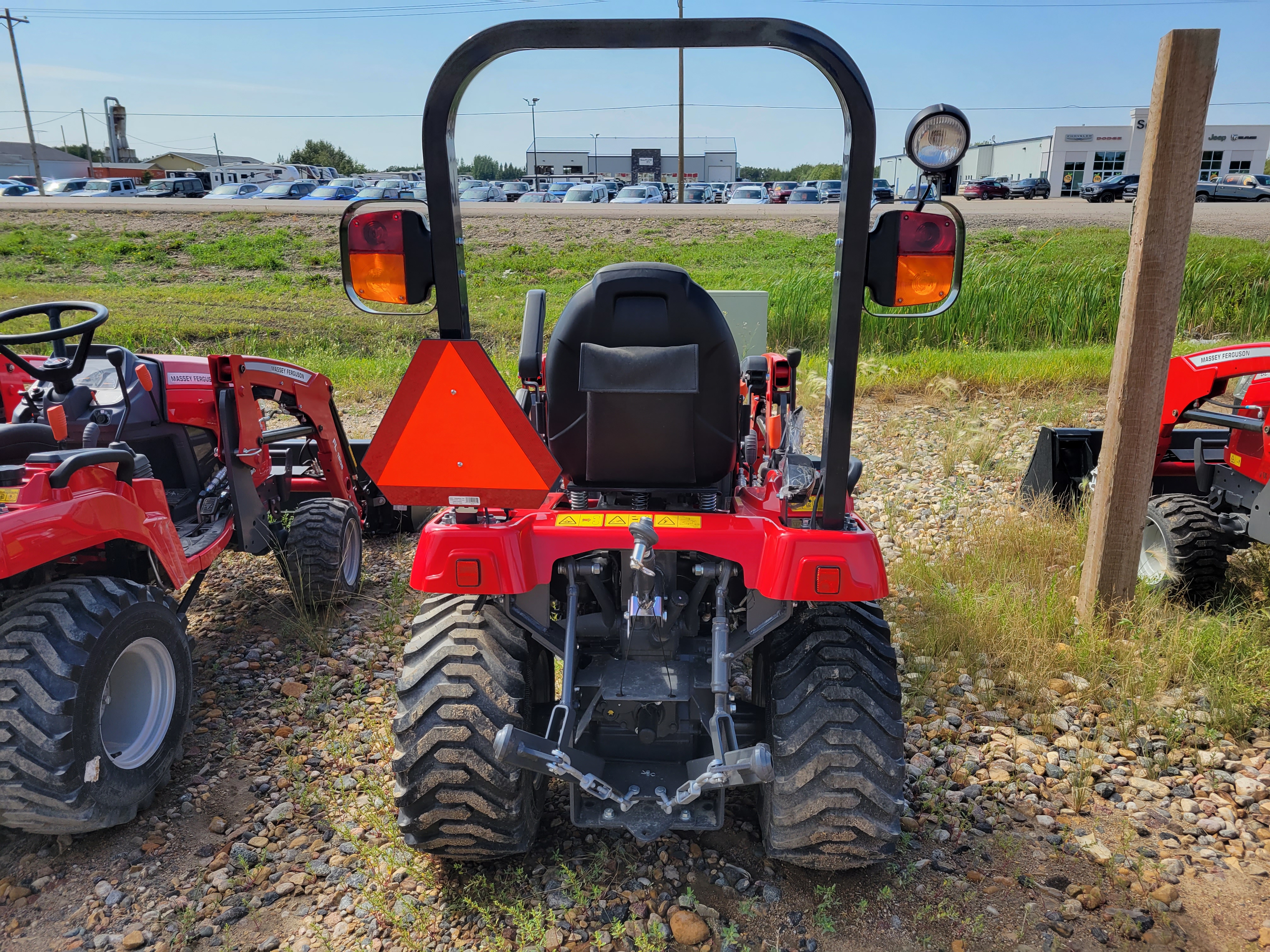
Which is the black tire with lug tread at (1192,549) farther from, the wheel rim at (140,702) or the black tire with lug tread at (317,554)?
the wheel rim at (140,702)

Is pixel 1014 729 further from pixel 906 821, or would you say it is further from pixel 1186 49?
pixel 1186 49

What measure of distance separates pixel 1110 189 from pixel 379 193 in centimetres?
2581

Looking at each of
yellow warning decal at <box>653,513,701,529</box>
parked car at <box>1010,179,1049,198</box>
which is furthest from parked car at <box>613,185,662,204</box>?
yellow warning decal at <box>653,513,701,529</box>

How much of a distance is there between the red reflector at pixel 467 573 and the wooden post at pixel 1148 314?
2939 millimetres

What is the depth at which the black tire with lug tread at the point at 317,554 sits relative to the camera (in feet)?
14.0

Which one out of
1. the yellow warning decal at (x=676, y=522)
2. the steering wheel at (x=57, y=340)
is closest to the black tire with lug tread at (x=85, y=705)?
the steering wheel at (x=57, y=340)

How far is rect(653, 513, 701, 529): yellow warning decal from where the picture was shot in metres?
2.41

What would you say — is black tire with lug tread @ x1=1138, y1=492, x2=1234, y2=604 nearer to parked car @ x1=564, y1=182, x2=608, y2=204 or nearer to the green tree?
parked car @ x1=564, y1=182, x2=608, y2=204

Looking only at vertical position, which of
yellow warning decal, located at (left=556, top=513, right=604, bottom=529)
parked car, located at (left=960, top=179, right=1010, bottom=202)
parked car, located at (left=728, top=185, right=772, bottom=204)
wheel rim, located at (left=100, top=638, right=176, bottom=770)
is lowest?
wheel rim, located at (left=100, top=638, right=176, bottom=770)

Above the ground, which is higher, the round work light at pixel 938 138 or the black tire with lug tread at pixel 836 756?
the round work light at pixel 938 138

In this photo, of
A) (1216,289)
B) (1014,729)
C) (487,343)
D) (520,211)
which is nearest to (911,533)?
(1014,729)

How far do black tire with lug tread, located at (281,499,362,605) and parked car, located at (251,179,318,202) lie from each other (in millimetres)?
29672

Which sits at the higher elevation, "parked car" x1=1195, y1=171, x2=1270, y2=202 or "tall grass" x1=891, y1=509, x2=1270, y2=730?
"parked car" x1=1195, y1=171, x2=1270, y2=202

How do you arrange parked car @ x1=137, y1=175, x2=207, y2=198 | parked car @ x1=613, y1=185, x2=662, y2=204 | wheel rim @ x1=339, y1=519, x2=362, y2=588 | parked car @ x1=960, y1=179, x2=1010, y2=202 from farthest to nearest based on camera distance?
parked car @ x1=960, y1=179, x2=1010, y2=202 < parked car @ x1=137, y1=175, x2=207, y2=198 < parked car @ x1=613, y1=185, x2=662, y2=204 < wheel rim @ x1=339, y1=519, x2=362, y2=588
